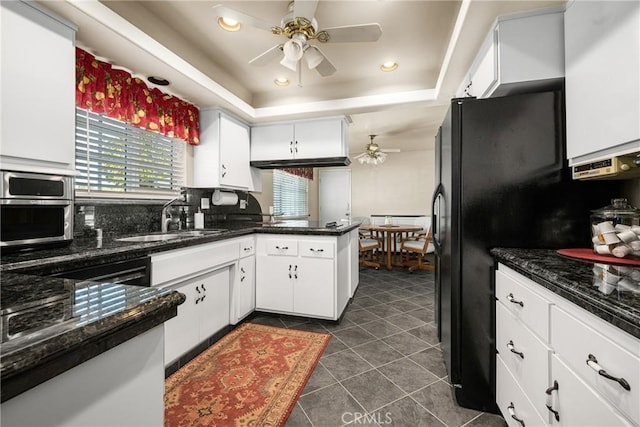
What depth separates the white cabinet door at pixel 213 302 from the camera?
6.79 feet

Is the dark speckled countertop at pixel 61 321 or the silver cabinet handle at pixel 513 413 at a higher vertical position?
the dark speckled countertop at pixel 61 321

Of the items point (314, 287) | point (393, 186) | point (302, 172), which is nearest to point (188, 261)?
point (314, 287)

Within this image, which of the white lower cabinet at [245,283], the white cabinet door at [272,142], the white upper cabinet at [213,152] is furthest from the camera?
the white cabinet door at [272,142]

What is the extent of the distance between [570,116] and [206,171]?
2.82 metres

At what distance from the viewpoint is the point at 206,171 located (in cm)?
284

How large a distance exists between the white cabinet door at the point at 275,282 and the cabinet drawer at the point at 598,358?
200cm

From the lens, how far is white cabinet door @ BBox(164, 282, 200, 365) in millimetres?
1769

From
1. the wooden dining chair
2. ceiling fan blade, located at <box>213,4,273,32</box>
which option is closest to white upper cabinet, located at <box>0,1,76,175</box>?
ceiling fan blade, located at <box>213,4,273,32</box>

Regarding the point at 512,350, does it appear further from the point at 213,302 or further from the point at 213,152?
the point at 213,152

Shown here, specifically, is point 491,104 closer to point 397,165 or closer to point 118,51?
point 118,51

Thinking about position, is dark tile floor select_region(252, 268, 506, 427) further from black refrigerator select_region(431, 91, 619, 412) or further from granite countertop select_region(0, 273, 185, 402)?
granite countertop select_region(0, 273, 185, 402)

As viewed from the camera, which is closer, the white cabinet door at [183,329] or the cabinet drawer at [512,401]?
the cabinet drawer at [512,401]

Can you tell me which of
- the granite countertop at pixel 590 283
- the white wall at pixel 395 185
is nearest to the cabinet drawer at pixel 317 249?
the granite countertop at pixel 590 283

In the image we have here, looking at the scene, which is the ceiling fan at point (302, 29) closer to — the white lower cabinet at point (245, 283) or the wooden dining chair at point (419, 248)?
the white lower cabinet at point (245, 283)
